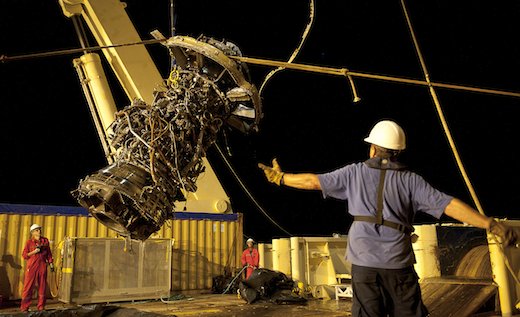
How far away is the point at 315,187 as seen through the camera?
133 inches

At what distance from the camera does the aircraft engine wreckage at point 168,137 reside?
3.99 metres

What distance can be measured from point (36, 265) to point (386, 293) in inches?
335

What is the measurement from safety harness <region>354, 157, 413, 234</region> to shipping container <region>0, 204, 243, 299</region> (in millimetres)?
8157

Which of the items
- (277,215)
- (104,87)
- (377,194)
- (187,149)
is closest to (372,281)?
(377,194)

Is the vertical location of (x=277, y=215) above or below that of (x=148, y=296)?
above

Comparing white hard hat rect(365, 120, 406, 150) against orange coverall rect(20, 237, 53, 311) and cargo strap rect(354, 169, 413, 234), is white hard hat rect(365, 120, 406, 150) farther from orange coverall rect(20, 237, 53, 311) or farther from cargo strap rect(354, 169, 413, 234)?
orange coverall rect(20, 237, 53, 311)

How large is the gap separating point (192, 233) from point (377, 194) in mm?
9870

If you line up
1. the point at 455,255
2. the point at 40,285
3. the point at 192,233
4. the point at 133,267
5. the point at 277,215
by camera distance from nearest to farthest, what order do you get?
the point at 455,255 < the point at 40,285 < the point at 133,267 < the point at 192,233 < the point at 277,215

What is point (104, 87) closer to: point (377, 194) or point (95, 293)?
point (95, 293)

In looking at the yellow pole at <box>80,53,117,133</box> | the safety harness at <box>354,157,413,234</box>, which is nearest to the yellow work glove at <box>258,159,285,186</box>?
the safety harness at <box>354,157,413,234</box>

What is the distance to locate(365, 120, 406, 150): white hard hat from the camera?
333 cm

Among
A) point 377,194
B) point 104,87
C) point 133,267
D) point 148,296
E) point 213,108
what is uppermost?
point 104,87

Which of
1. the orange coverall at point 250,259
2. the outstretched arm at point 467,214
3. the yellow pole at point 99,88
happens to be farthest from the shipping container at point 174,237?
the outstretched arm at point 467,214

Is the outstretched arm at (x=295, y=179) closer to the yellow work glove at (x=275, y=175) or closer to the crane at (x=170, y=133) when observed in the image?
the yellow work glove at (x=275, y=175)
